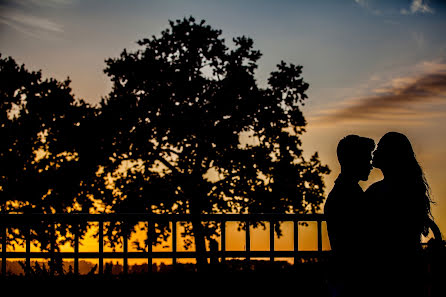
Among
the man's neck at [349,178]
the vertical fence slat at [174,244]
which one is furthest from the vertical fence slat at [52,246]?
the man's neck at [349,178]

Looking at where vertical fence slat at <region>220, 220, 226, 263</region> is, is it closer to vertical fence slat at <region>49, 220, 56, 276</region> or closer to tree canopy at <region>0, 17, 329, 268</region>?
vertical fence slat at <region>49, 220, 56, 276</region>

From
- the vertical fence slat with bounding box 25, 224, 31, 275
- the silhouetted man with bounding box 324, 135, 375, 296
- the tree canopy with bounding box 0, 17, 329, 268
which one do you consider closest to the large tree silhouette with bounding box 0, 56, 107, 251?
the tree canopy with bounding box 0, 17, 329, 268

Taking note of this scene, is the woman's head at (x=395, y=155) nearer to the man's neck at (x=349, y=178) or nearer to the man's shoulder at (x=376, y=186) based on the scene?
the man's shoulder at (x=376, y=186)

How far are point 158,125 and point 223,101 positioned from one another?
2.86 metres

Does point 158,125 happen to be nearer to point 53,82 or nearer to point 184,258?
point 53,82

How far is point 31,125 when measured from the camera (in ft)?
69.1

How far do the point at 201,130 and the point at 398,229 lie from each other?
16.6 metres

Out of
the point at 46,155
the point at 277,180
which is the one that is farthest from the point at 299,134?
the point at 46,155

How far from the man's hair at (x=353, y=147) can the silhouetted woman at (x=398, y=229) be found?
0.27 meters

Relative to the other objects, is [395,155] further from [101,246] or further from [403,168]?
[101,246]

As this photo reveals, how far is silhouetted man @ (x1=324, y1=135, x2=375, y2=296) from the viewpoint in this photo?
320 centimetres

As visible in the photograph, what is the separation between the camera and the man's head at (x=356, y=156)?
3.29 meters

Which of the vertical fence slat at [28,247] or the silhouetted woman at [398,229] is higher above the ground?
the silhouetted woman at [398,229]

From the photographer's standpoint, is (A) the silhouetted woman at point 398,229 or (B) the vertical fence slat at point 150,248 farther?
(B) the vertical fence slat at point 150,248
